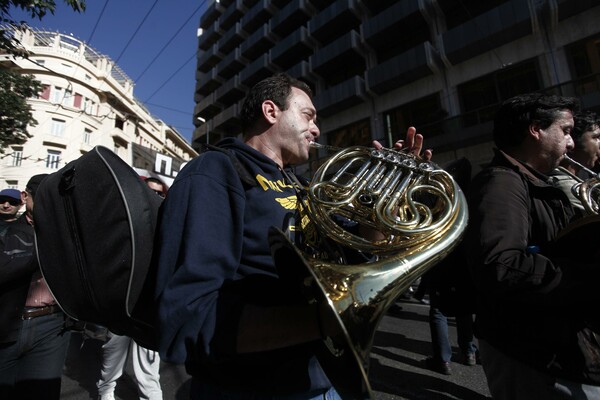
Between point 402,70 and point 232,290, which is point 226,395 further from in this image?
point 402,70

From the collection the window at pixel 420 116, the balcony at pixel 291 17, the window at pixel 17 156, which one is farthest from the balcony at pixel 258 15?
the window at pixel 17 156

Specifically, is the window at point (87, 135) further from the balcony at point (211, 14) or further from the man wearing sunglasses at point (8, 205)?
the man wearing sunglasses at point (8, 205)

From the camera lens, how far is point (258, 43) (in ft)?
82.2

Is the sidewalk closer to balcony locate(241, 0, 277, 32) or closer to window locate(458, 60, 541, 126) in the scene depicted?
window locate(458, 60, 541, 126)

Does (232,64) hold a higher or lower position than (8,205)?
higher

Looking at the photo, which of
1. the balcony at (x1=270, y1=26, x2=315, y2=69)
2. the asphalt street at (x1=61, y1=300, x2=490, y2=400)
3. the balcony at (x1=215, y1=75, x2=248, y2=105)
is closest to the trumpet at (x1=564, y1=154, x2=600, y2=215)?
the asphalt street at (x1=61, y1=300, x2=490, y2=400)

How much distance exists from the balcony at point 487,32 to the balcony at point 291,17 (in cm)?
1106

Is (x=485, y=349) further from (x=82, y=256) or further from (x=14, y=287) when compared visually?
(x=14, y=287)

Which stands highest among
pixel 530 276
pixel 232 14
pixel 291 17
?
pixel 232 14

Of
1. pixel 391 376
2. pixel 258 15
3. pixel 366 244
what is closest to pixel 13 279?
pixel 366 244

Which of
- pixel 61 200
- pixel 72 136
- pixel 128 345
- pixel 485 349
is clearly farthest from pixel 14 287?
pixel 72 136

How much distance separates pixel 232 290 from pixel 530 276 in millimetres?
1100

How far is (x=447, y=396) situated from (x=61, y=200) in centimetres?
355

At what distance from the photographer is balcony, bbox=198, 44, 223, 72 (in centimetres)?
3053
